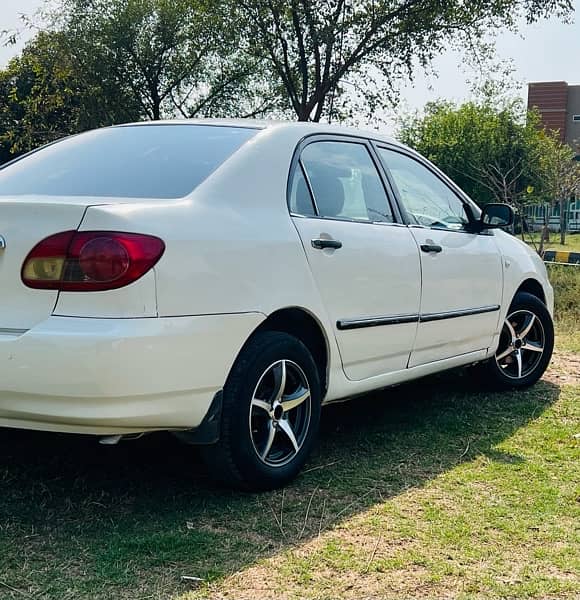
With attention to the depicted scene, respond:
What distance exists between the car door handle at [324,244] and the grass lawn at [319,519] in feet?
3.47

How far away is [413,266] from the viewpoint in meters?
4.43

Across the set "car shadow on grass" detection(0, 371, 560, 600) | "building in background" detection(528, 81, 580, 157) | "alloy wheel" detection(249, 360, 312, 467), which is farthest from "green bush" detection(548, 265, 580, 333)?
"building in background" detection(528, 81, 580, 157)

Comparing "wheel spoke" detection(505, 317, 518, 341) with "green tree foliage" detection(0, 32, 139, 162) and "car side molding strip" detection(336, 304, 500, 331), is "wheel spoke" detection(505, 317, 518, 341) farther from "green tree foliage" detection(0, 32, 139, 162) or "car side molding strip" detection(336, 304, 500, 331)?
"green tree foliage" detection(0, 32, 139, 162)

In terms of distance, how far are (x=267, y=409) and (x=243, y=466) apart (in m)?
0.27

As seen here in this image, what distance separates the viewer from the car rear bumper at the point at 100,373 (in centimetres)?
292

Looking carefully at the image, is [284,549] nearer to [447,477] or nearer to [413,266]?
[447,477]

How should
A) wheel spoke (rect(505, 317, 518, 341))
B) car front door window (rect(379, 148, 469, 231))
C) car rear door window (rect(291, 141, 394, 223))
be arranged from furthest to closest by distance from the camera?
wheel spoke (rect(505, 317, 518, 341))
car front door window (rect(379, 148, 469, 231))
car rear door window (rect(291, 141, 394, 223))

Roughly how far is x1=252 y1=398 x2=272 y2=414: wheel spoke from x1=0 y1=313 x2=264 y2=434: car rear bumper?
43 centimetres

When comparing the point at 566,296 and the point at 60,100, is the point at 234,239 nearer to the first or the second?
the point at 566,296

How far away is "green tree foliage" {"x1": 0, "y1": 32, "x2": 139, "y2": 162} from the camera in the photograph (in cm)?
2178

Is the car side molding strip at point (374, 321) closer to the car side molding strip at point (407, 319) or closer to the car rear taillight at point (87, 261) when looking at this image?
the car side molding strip at point (407, 319)

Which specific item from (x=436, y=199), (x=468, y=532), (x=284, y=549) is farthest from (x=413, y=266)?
(x=284, y=549)

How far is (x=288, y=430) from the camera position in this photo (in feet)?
12.2

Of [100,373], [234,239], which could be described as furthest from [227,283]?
[100,373]
